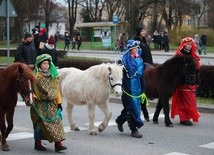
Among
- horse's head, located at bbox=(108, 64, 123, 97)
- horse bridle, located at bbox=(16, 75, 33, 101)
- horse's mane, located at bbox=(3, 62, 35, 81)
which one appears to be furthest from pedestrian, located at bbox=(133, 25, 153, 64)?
horse bridle, located at bbox=(16, 75, 33, 101)

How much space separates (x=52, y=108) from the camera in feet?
25.5

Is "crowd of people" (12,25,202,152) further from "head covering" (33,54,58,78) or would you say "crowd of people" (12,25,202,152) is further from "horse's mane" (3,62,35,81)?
"horse's mane" (3,62,35,81)

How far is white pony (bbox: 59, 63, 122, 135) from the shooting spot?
8.82 m

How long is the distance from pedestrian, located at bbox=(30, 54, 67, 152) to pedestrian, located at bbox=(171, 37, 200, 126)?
12.1 feet

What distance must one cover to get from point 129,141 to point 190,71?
8.33 ft

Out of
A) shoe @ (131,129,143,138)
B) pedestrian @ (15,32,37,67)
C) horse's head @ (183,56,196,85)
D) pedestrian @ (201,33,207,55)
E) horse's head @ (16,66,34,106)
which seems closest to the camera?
horse's head @ (16,66,34,106)

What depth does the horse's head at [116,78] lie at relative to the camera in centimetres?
857

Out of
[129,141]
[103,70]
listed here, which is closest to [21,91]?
[103,70]

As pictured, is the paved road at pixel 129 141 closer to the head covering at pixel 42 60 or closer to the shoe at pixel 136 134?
the shoe at pixel 136 134

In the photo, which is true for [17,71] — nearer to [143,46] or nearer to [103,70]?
[103,70]

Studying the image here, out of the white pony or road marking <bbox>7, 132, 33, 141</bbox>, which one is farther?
road marking <bbox>7, 132, 33, 141</bbox>

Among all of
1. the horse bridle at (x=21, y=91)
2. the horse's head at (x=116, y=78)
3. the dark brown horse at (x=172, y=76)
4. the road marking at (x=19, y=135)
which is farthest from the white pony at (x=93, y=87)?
the horse bridle at (x=21, y=91)

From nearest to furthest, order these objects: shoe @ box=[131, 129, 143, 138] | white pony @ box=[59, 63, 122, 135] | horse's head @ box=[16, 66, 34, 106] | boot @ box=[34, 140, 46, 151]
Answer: horse's head @ box=[16, 66, 34, 106] < boot @ box=[34, 140, 46, 151] < white pony @ box=[59, 63, 122, 135] < shoe @ box=[131, 129, 143, 138]

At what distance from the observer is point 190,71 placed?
1048cm
